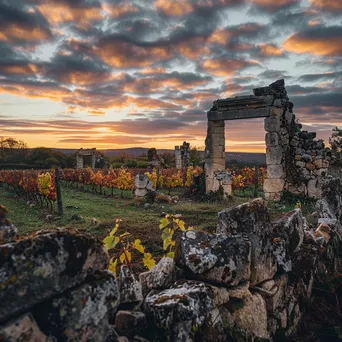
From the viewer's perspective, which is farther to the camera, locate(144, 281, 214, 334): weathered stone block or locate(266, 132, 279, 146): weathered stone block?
locate(266, 132, 279, 146): weathered stone block

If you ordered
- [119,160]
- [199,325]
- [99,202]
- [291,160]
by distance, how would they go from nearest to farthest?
[199,325] → [291,160] → [99,202] → [119,160]

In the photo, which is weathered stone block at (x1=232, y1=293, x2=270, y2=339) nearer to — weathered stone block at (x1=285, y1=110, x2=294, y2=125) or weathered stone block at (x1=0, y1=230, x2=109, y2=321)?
weathered stone block at (x1=0, y1=230, x2=109, y2=321)

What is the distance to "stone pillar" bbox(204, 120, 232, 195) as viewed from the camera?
1578 cm

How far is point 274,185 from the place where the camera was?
14.6m

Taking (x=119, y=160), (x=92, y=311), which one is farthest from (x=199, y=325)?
(x=119, y=160)

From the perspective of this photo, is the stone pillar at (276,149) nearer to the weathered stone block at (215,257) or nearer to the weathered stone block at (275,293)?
the weathered stone block at (275,293)

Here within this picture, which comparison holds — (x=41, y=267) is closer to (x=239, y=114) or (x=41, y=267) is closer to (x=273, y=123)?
(x=273, y=123)

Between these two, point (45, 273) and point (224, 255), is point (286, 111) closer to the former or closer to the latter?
point (224, 255)

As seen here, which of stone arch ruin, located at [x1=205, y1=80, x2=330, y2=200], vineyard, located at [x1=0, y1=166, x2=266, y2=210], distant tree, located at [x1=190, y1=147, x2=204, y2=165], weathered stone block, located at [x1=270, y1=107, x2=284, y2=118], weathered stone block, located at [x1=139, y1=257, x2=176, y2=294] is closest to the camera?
weathered stone block, located at [x1=139, y1=257, x2=176, y2=294]

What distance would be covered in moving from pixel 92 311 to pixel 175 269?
1002 millimetres

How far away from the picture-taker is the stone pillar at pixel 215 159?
621 inches

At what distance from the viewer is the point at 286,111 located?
582 inches

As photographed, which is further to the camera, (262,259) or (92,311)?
(262,259)

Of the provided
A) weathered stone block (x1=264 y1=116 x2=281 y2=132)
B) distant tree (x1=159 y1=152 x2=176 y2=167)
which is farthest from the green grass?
distant tree (x1=159 y1=152 x2=176 y2=167)
